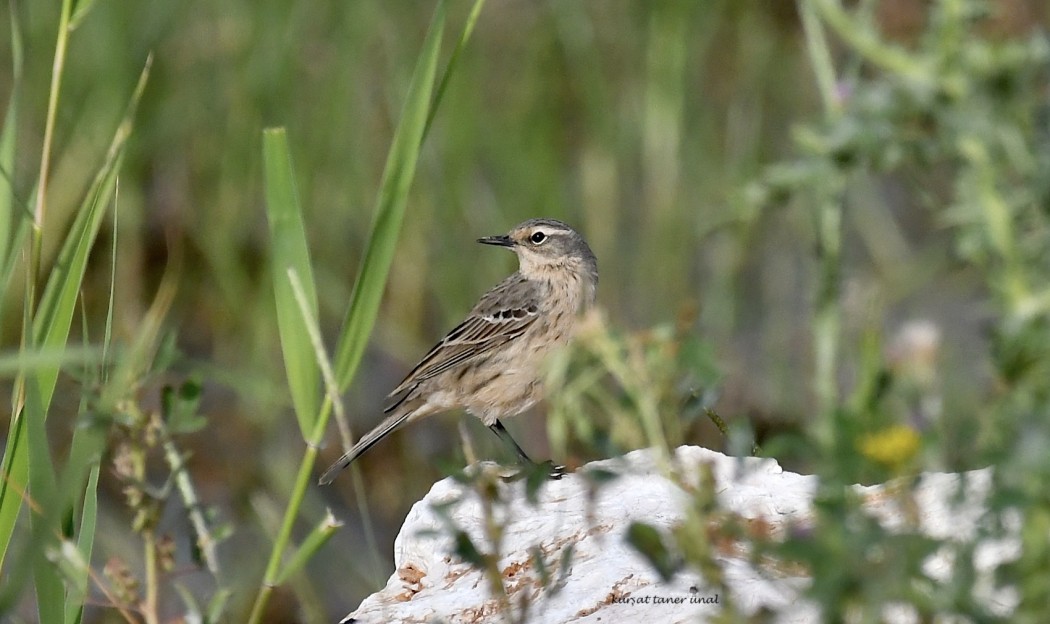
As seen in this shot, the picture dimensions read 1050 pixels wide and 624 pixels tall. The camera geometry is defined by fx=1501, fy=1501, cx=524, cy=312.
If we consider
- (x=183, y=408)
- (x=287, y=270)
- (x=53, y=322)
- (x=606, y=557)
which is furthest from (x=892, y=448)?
(x=53, y=322)

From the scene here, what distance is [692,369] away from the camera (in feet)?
8.45

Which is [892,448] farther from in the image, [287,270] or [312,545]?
[287,270]

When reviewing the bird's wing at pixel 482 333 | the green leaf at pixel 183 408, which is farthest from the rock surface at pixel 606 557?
the bird's wing at pixel 482 333

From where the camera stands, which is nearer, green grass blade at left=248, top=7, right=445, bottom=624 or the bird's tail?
green grass blade at left=248, top=7, right=445, bottom=624

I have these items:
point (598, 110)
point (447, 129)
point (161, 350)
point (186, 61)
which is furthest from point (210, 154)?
point (161, 350)

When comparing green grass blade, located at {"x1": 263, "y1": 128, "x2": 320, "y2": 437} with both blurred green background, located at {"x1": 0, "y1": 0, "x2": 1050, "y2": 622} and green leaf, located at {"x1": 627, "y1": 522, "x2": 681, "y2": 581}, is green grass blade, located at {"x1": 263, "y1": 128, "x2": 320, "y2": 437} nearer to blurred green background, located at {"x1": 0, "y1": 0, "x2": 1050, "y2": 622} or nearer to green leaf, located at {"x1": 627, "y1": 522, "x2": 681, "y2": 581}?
green leaf, located at {"x1": 627, "y1": 522, "x2": 681, "y2": 581}

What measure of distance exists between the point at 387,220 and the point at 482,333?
3.73 metres

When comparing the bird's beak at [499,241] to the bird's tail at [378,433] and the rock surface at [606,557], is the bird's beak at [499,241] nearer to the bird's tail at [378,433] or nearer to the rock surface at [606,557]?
the bird's tail at [378,433]

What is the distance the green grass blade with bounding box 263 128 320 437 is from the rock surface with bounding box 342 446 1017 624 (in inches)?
16.3

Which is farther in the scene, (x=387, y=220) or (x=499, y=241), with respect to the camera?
(x=499, y=241)

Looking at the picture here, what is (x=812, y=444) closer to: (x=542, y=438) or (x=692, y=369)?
(x=692, y=369)

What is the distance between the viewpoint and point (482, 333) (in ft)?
24.0

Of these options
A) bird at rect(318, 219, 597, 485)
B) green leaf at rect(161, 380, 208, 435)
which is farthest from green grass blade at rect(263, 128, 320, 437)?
bird at rect(318, 219, 597, 485)

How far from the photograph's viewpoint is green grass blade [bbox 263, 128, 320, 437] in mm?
3451
